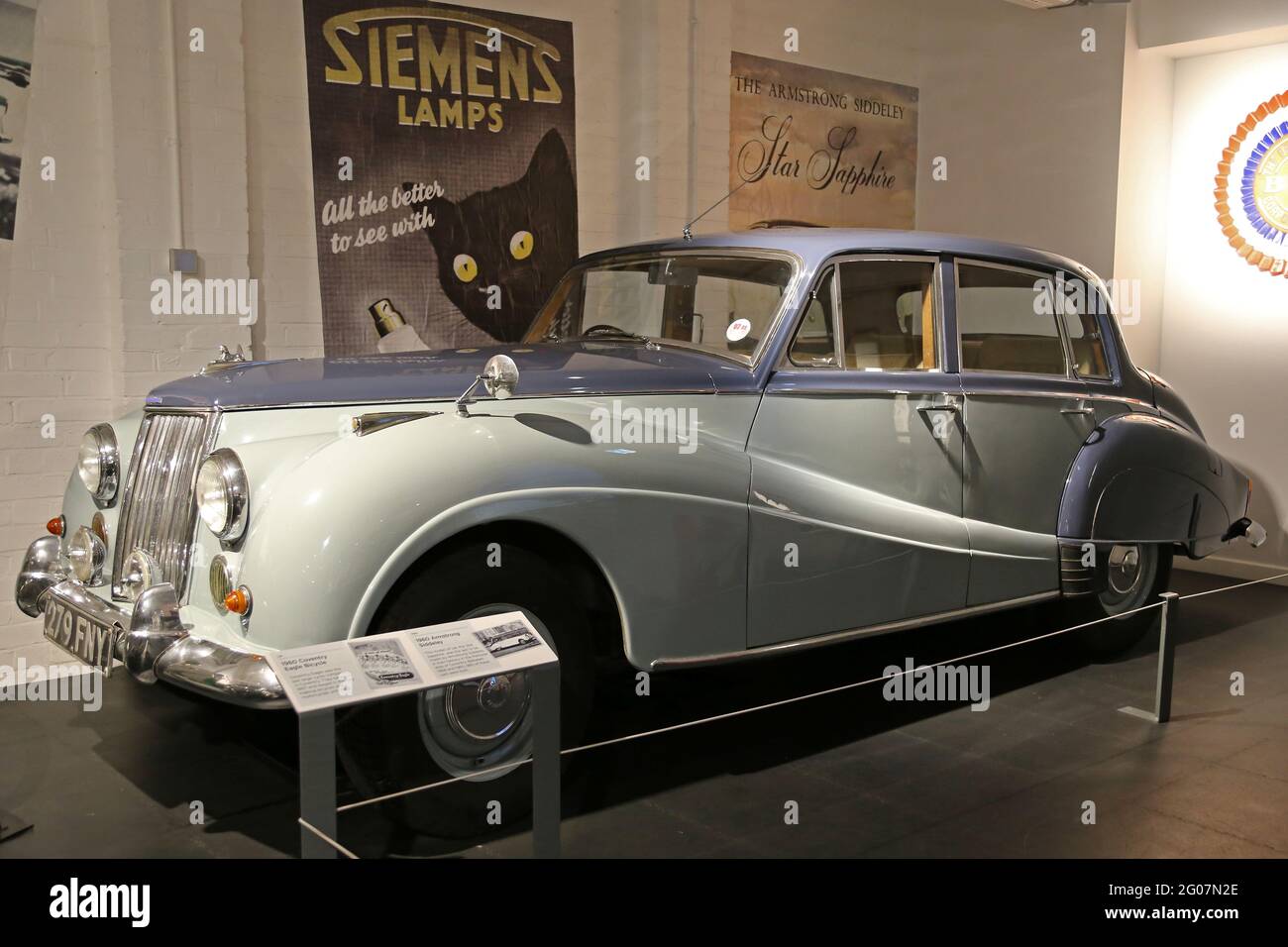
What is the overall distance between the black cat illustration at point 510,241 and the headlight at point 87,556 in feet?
8.75

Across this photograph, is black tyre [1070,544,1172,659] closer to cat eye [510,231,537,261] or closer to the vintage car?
the vintage car

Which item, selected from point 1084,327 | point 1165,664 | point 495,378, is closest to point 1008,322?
point 1084,327

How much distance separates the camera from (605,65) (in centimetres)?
606

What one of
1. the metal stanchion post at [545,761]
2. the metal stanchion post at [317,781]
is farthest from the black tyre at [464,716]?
the metal stanchion post at [317,781]

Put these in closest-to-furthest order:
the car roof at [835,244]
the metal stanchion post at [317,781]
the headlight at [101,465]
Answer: the metal stanchion post at [317,781] → the headlight at [101,465] → the car roof at [835,244]

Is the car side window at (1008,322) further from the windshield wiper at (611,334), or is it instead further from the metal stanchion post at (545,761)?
the metal stanchion post at (545,761)

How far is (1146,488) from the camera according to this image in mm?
4160

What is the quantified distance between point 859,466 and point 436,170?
3053 mm

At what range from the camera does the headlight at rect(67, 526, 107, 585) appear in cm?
310

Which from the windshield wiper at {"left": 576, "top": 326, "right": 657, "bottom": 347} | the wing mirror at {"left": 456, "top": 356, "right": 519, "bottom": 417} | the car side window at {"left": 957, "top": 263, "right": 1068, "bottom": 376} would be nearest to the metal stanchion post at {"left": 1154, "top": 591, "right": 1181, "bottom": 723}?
the car side window at {"left": 957, "top": 263, "right": 1068, "bottom": 376}

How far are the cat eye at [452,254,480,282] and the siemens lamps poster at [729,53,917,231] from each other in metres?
1.89

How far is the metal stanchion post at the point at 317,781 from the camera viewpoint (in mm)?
1854
